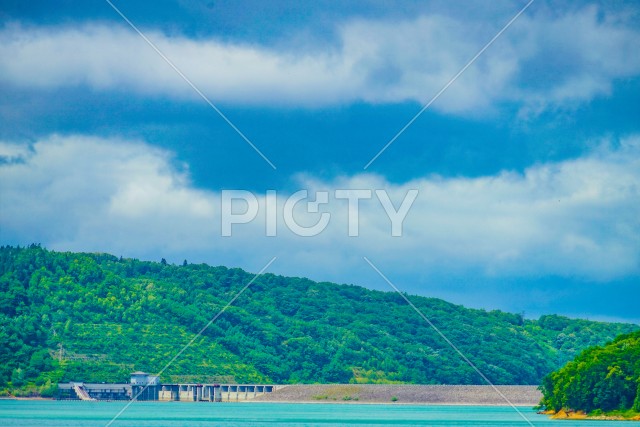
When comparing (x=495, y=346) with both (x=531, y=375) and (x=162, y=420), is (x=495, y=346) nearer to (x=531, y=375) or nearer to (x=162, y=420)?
(x=531, y=375)

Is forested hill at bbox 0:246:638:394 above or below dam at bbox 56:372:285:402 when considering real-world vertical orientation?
above

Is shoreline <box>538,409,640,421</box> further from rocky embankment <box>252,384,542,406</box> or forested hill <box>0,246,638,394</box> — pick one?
forested hill <box>0,246,638,394</box>

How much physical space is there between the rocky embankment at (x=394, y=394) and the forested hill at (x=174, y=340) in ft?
22.4

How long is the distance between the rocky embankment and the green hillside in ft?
197

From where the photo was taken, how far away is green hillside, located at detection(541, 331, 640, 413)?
3944 inches

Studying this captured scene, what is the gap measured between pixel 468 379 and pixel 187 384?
4359cm

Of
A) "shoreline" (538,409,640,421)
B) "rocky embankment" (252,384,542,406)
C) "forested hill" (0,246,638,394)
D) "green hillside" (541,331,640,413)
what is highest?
"forested hill" (0,246,638,394)

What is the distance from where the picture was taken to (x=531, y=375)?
188m

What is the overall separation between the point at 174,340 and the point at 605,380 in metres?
87.0

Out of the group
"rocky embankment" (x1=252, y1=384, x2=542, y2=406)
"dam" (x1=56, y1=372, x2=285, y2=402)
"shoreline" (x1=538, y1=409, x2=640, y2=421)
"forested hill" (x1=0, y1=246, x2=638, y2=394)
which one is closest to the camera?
"shoreline" (x1=538, y1=409, x2=640, y2=421)

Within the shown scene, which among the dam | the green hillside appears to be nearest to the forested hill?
the dam

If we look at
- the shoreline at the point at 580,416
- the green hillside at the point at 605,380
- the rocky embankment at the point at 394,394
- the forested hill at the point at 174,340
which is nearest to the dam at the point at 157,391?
the forested hill at the point at 174,340

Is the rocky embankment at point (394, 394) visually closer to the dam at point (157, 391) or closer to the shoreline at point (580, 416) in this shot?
the dam at point (157, 391)

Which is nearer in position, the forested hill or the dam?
the dam
